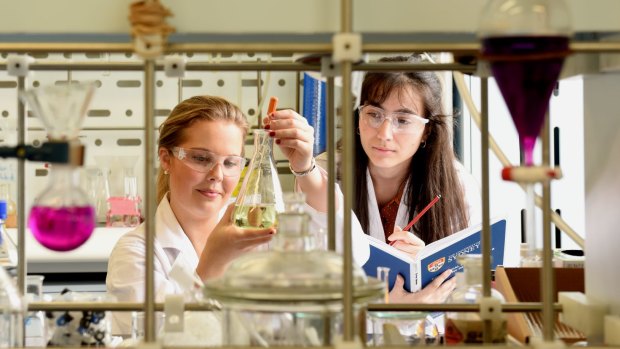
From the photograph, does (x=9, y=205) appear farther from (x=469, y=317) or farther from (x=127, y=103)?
(x=469, y=317)

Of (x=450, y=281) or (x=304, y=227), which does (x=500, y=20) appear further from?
(x=450, y=281)

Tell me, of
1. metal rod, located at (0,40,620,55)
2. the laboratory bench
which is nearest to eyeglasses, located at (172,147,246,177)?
the laboratory bench

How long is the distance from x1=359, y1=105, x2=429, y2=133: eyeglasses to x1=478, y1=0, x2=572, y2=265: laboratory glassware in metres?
2.64

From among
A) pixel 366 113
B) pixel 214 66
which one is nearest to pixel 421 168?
pixel 366 113

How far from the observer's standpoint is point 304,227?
105cm

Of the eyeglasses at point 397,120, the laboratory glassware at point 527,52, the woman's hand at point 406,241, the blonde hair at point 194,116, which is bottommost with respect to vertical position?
the woman's hand at point 406,241

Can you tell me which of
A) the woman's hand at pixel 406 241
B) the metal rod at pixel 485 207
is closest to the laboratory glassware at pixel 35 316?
the metal rod at pixel 485 207

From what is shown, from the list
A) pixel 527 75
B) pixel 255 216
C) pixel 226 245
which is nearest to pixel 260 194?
pixel 255 216

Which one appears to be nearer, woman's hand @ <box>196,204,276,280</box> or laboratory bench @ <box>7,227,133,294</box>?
woman's hand @ <box>196,204,276,280</box>

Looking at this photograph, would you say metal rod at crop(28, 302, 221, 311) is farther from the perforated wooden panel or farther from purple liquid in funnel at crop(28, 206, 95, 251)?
the perforated wooden panel

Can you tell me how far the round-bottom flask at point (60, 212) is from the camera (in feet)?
3.31

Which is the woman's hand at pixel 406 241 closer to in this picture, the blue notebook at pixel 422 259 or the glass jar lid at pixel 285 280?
Answer: the blue notebook at pixel 422 259

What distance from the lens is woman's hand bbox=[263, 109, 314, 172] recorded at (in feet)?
8.13

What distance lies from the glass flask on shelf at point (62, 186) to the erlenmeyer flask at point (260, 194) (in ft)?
3.41
